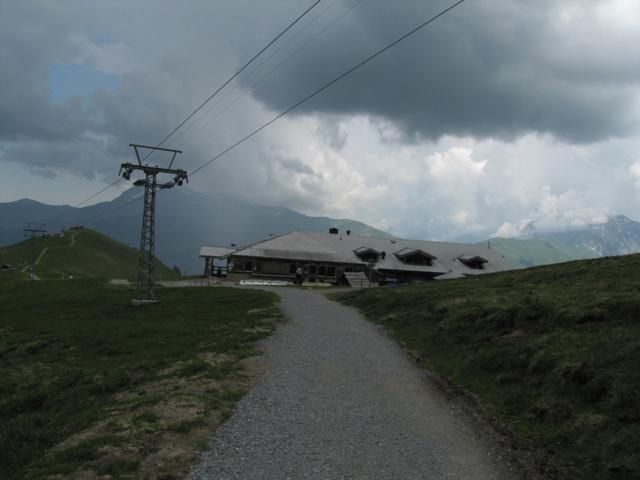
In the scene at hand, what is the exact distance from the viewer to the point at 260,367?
57.9ft

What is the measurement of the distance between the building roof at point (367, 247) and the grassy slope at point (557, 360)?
44.1 meters

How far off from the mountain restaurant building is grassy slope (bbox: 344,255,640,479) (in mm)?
43288

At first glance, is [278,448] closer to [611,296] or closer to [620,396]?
[620,396]

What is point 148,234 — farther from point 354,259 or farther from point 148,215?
point 354,259

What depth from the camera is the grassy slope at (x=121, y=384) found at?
10.4 m

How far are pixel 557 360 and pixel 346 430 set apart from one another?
6.65 metres

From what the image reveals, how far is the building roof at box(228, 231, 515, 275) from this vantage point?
239 ft

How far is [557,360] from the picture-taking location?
14.5 metres

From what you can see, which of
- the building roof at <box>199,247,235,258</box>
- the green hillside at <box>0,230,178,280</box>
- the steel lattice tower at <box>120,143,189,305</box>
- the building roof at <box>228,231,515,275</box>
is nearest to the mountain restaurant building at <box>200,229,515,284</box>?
the building roof at <box>228,231,515,275</box>

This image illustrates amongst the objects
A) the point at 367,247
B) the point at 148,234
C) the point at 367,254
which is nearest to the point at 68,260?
the point at 367,247

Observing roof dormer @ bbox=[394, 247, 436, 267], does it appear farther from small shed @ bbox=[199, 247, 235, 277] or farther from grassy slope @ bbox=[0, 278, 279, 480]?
grassy slope @ bbox=[0, 278, 279, 480]

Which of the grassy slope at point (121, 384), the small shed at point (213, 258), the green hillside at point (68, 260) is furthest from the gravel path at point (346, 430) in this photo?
the green hillside at point (68, 260)

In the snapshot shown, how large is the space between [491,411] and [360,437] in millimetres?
3950

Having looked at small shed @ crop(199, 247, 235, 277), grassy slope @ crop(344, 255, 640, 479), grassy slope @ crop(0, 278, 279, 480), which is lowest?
grassy slope @ crop(0, 278, 279, 480)
